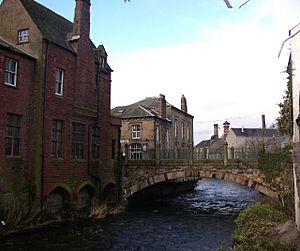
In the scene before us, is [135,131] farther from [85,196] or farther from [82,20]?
[82,20]

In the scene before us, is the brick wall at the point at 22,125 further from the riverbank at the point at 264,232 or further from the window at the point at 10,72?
the riverbank at the point at 264,232

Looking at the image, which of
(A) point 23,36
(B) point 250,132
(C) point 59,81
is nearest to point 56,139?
(C) point 59,81

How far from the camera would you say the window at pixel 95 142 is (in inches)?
1006

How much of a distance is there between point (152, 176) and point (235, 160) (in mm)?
6180

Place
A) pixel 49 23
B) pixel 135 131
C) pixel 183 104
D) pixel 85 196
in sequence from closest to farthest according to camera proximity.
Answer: pixel 49 23 → pixel 85 196 → pixel 135 131 → pixel 183 104

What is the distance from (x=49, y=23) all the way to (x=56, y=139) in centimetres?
739

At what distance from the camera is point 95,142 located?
1016 inches

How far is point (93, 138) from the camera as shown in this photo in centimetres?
2553

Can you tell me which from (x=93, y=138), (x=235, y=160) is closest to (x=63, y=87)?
(x=93, y=138)

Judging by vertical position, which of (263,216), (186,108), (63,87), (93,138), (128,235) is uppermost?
(186,108)

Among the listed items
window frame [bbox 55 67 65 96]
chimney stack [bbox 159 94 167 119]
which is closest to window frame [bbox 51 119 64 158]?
window frame [bbox 55 67 65 96]

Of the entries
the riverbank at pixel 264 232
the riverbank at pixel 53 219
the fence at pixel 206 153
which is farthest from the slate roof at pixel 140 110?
the riverbank at pixel 264 232

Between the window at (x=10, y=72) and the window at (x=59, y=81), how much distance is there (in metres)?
2.93

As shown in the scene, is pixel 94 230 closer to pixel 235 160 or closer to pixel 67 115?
pixel 67 115
